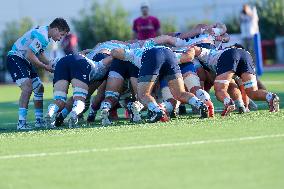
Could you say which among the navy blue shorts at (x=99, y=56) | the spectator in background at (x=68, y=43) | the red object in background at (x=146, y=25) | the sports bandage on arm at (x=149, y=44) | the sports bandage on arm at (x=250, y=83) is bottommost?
the sports bandage on arm at (x=250, y=83)

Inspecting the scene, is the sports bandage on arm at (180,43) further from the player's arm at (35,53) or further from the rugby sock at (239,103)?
the player's arm at (35,53)

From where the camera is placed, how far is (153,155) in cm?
861

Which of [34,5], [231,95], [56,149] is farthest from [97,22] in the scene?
[56,149]

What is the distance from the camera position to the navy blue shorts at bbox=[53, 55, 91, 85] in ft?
42.1

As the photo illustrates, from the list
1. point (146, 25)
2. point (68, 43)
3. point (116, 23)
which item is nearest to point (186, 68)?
point (146, 25)

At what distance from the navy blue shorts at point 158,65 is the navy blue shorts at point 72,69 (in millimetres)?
827

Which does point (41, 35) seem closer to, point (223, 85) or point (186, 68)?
point (186, 68)

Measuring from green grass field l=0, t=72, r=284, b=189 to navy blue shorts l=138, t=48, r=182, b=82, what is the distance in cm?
76

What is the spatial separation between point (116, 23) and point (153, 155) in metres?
27.3

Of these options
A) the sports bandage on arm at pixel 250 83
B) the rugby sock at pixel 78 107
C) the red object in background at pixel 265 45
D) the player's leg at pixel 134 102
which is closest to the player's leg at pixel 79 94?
the rugby sock at pixel 78 107

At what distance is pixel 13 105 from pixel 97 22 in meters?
17.1

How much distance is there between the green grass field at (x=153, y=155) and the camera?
7.27m

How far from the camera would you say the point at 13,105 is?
1900 centimetres

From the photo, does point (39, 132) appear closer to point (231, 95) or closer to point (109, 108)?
point (109, 108)
